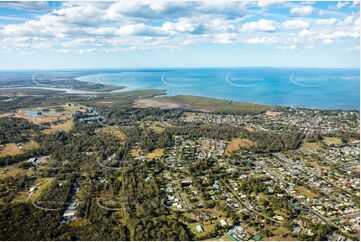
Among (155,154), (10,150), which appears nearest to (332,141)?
(155,154)

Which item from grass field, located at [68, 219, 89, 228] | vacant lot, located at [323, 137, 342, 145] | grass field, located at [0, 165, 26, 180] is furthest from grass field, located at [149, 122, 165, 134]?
grass field, located at [68, 219, 89, 228]

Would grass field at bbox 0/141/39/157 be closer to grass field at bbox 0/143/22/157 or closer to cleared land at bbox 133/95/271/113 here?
grass field at bbox 0/143/22/157

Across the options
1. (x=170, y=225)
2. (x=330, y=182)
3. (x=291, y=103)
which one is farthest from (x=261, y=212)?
(x=291, y=103)

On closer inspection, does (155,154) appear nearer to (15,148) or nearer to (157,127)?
(157,127)

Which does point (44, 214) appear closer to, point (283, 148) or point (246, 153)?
point (246, 153)

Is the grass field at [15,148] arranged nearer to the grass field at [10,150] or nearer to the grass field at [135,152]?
the grass field at [10,150]

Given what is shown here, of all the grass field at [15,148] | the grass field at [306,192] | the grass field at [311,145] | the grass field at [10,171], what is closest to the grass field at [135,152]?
the grass field at [10,171]

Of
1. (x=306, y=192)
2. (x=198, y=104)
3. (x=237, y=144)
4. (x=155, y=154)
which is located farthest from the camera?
(x=198, y=104)

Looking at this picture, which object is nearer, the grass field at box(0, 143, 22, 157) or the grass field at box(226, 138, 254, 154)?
the grass field at box(0, 143, 22, 157)
